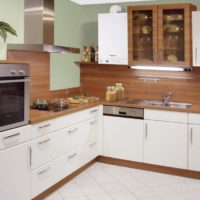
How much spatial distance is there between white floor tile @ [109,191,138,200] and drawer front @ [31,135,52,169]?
77 cm

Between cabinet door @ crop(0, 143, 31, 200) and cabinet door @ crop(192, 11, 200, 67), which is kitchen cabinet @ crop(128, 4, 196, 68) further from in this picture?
cabinet door @ crop(0, 143, 31, 200)

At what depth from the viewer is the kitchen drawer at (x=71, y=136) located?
10.7ft

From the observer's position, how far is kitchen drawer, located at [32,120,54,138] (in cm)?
290

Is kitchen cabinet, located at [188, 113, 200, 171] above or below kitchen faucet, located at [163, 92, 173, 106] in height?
below

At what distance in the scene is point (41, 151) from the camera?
3008 millimetres

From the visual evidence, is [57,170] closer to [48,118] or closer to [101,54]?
[48,118]

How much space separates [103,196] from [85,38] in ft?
8.08

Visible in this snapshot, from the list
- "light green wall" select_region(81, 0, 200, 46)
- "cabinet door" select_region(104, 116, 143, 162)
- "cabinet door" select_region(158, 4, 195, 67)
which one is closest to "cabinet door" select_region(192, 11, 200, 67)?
"cabinet door" select_region(158, 4, 195, 67)

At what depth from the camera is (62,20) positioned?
4316 millimetres

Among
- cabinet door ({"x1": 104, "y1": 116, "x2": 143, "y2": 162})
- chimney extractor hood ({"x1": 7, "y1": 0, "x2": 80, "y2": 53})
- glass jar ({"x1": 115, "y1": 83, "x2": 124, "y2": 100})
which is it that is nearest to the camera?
chimney extractor hood ({"x1": 7, "y1": 0, "x2": 80, "y2": 53})

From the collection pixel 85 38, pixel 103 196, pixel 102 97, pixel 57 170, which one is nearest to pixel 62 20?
pixel 85 38

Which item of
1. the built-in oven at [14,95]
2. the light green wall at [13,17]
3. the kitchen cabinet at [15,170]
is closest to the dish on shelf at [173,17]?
the light green wall at [13,17]

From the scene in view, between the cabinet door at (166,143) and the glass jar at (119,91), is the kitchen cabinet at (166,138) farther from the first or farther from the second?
the glass jar at (119,91)

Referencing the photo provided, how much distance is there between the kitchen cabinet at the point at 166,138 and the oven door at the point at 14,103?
167cm
